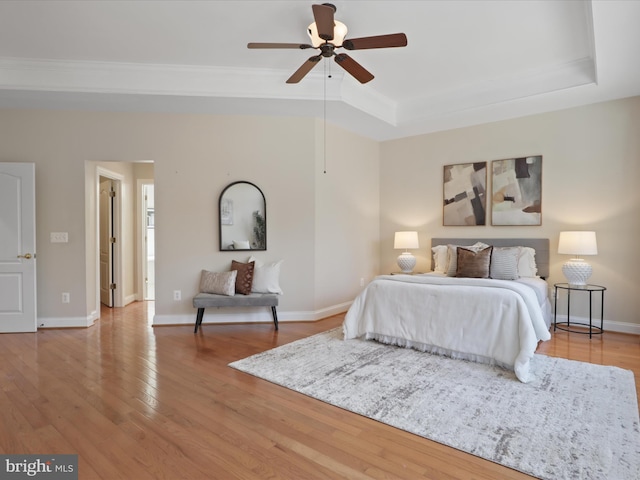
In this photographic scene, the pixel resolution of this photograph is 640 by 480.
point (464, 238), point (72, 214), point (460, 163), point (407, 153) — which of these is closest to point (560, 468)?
point (464, 238)

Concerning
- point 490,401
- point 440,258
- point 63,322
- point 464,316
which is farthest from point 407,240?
point 63,322

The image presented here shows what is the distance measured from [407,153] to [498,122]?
1368mm

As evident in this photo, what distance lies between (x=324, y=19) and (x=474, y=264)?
3.23 metres

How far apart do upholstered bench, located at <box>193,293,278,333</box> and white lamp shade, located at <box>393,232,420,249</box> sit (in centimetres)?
213

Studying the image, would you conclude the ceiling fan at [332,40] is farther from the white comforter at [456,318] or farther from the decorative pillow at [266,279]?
the decorative pillow at [266,279]

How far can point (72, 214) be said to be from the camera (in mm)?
4590

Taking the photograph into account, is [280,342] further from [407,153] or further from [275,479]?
[407,153]

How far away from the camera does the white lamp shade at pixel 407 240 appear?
5.53 m

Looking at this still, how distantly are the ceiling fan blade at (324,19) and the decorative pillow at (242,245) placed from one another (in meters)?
2.75

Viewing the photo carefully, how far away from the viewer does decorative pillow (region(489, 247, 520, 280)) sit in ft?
14.5

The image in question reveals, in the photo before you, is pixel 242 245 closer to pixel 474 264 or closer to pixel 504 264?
pixel 474 264

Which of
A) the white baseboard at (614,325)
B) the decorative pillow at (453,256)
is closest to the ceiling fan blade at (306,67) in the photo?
the decorative pillow at (453,256)

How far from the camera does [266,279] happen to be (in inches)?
182

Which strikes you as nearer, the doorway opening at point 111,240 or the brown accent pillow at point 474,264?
the brown accent pillow at point 474,264
